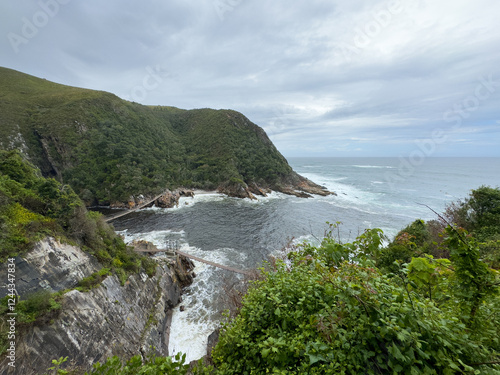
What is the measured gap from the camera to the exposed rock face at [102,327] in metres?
6.44

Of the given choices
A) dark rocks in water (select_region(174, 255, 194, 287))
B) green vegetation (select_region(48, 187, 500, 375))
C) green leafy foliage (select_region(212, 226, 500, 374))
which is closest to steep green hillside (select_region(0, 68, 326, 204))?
dark rocks in water (select_region(174, 255, 194, 287))

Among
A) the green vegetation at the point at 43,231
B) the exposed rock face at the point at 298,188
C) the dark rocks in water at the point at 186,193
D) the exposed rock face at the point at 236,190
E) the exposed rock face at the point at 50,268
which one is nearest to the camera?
the green vegetation at the point at 43,231

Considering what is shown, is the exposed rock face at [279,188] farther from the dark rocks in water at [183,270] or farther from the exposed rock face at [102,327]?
the exposed rock face at [102,327]

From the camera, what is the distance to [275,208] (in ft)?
120

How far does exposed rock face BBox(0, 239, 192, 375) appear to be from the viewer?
644cm

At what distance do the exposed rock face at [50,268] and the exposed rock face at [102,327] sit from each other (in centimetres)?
18

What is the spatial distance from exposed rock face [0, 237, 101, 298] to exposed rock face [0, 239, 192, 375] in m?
0.18

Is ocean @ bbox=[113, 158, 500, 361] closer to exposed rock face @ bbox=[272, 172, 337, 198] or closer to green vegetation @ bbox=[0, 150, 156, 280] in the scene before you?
exposed rock face @ bbox=[272, 172, 337, 198]

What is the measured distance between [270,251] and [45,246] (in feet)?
57.1

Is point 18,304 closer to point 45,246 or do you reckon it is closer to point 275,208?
point 45,246

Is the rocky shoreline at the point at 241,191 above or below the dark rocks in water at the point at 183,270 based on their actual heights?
above

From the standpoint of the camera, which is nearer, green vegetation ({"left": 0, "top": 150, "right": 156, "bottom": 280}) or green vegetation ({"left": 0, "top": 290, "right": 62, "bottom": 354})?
green vegetation ({"left": 0, "top": 290, "right": 62, "bottom": 354})

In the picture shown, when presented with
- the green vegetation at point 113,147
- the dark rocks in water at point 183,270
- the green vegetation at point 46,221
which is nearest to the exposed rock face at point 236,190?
the green vegetation at point 113,147

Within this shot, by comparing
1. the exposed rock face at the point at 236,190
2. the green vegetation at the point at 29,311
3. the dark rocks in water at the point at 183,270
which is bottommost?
the dark rocks in water at the point at 183,270
